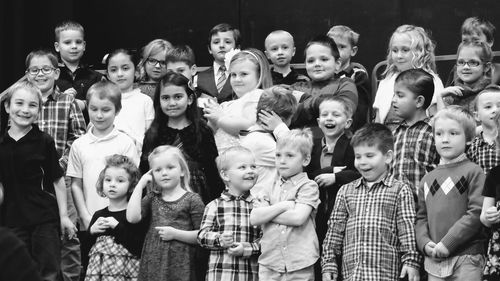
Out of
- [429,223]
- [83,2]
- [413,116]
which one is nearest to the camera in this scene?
[429,223]

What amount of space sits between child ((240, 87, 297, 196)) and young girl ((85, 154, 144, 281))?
0.82m

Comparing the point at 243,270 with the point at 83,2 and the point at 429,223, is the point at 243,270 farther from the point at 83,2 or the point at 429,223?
the point at 83,2

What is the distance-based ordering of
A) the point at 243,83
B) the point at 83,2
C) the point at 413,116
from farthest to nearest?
the point at 83,2 → the point at 243,83 → the point at 413,116

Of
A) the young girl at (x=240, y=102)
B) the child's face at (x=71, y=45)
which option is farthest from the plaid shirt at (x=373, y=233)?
the child's face at (x=71, y=45)

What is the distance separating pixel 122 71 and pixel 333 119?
219cm

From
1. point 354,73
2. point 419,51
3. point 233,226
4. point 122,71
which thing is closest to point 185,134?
point 233,226

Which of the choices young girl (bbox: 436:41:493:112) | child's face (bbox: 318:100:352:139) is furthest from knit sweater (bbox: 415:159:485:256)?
young girl (bbox: 436:41:493:112)

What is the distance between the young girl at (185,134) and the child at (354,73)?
3.42 ft

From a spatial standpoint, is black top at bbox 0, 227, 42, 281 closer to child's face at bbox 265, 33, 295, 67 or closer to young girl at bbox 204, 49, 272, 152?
Answer: young girl at bbox 204, 49, 272, 152

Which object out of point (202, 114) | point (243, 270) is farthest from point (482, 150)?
point (202, 114)

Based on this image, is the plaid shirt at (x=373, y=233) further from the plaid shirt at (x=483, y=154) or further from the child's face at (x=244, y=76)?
the child's face at (x=244, y=76)

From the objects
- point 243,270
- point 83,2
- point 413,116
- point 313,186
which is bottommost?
point 243,270

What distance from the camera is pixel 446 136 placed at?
6289 mm

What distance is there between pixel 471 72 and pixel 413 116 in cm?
97
